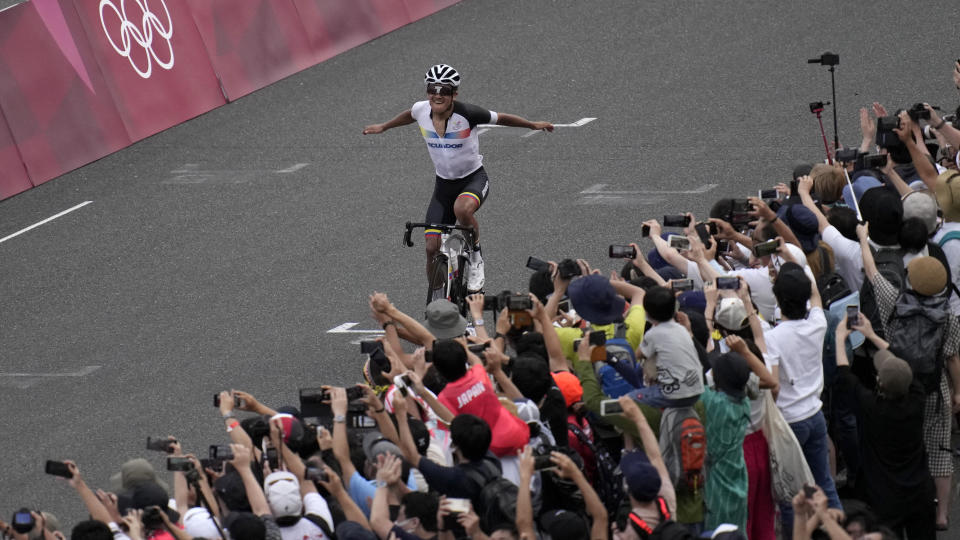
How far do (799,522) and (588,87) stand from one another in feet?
46.2

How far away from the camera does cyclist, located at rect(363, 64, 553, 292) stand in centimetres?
1396

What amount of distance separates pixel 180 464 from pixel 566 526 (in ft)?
6.78

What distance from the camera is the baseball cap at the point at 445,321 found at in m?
10.7

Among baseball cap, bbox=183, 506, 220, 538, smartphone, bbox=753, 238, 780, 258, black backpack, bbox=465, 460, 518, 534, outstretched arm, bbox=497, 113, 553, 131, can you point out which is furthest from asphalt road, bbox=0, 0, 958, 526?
smartphone, bbox=753, 238, 780, 258

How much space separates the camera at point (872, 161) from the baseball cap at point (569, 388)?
4.27 metres

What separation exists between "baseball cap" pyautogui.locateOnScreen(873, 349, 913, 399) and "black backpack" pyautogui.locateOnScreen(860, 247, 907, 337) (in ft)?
3.88

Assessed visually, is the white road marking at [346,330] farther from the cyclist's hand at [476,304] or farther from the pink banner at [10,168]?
the pink banner at [10,168]

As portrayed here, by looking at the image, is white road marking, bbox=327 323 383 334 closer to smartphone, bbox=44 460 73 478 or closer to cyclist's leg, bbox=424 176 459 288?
cyclist's leg, bbox=424 176 459 288

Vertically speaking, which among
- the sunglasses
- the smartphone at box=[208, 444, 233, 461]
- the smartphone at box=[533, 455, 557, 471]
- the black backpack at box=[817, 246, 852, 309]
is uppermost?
the sunglasses

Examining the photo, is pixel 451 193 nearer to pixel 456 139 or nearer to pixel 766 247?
pixel 456 139

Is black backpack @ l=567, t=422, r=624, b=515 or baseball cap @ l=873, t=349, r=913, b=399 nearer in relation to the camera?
black backpack @ l=567, t=422, r=624, b=515

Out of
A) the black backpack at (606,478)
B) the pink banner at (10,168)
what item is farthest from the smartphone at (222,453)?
the pink banner at (10,168)

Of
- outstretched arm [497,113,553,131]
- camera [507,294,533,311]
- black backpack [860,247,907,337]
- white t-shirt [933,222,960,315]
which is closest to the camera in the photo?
camera [507,294,533,311]

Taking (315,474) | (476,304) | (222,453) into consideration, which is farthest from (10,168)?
(315,474)
